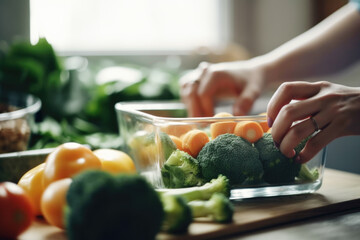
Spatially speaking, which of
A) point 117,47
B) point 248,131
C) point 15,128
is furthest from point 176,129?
point 117,47

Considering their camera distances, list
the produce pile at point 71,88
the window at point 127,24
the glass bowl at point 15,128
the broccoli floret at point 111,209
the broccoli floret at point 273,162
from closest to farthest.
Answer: the broccoli floret at point 111,209 → the broccoli floret at point 273,162 → the glass bowl at point 15,128 → the produce pile at point 71,88 → the window at point 127,24

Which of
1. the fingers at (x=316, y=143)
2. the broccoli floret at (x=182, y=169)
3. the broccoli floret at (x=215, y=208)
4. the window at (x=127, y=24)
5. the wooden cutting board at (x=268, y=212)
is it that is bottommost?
the wooden cutting board at (x=268, y=212)

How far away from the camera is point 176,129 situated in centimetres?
74

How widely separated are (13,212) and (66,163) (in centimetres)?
11

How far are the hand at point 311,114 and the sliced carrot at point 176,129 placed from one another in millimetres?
141

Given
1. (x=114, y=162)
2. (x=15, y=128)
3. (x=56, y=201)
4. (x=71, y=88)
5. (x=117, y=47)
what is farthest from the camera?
(x=117, y=47)

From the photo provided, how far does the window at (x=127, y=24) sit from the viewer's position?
1.83 metres

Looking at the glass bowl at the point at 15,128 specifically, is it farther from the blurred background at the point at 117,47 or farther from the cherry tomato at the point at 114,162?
the cherry tomato at the point at 114,162

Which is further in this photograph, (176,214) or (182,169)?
(182,169)

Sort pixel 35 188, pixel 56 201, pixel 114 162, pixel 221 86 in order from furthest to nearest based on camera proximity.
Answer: pixel 221 86 < pixel 114 162 < pixel 35 188 < pixel 56 201

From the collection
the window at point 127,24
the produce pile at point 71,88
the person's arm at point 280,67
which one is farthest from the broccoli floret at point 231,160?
the window at point 127,24

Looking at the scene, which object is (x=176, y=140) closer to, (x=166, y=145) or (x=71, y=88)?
(x=166, y=145)

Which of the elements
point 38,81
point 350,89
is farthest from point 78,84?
point 350,89

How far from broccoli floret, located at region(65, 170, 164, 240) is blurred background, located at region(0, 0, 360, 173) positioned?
0.62 m
